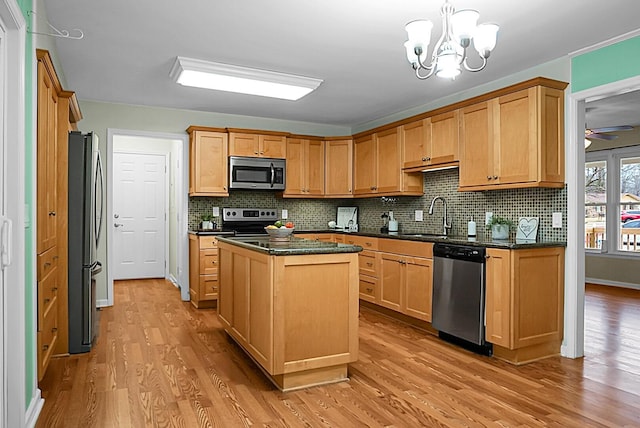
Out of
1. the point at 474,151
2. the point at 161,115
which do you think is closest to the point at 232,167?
the point at 161,115

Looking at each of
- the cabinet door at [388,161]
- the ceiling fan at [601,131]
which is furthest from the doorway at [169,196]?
the ceiling fan at [601,131]

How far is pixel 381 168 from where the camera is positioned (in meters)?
5.56

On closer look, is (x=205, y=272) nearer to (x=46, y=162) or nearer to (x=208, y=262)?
(x=208, y=262)

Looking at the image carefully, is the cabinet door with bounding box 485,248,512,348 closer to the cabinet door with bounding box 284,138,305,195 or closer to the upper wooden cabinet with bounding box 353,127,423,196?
the upper wooden cabinet with bounding box 353,127,423,196

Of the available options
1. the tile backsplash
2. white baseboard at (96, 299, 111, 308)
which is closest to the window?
the tile backsplash

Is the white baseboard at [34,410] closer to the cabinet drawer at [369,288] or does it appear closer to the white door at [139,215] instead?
the cabinet drawer at [369,288]

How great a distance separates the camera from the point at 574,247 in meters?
3.51

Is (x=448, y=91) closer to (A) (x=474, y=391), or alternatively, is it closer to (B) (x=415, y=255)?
(B) (x=415, y=255)

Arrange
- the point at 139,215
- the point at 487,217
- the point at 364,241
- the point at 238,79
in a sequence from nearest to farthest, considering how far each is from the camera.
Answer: the point at 238,79 < the point at 487,217 < the point at 364,241 < the point at 139,215

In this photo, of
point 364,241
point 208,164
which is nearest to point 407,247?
point 364,241

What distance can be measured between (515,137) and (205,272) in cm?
353

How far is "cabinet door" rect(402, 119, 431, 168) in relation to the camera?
15.4ft

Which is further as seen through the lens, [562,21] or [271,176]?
[271,176]

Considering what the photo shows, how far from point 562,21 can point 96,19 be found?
304cm
